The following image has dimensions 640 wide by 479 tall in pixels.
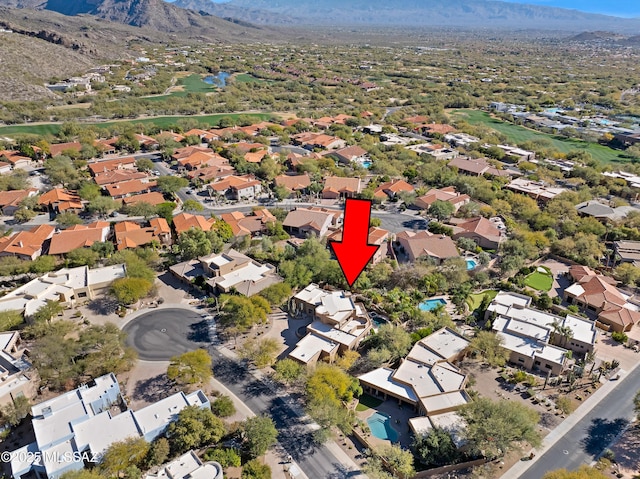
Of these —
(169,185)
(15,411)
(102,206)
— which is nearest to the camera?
(15,411)

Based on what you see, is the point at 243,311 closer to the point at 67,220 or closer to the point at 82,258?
the point at 82,258

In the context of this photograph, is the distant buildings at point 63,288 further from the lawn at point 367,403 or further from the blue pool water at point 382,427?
the blue pool water at point 382,427

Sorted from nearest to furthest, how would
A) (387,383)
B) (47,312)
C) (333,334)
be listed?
(387,383), (333,334), (47,312)

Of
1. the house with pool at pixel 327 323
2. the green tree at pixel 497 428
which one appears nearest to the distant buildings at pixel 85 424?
the house with pool at pixel 327 323

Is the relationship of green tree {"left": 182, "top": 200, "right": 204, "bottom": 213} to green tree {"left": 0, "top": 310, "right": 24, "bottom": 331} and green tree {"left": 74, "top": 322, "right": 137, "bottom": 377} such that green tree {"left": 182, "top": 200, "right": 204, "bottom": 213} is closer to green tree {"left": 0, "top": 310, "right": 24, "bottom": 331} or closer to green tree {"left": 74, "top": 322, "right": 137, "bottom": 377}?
green tree {"left": 0, "top": 310, "right": 24, "bottom": 331}

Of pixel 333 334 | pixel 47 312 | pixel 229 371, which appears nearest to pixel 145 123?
pixel 47 312

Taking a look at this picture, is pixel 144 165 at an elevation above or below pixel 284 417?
above

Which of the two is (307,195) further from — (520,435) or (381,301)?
(520,435)
